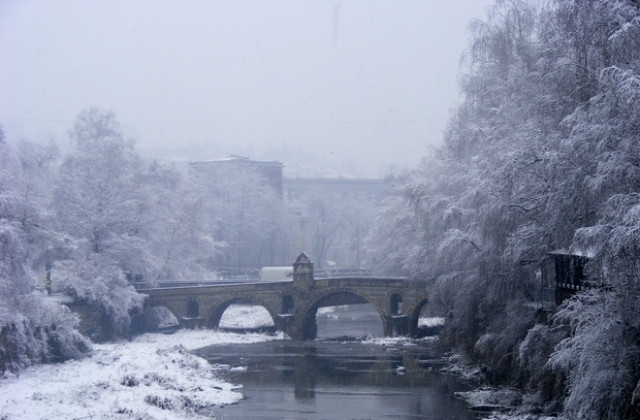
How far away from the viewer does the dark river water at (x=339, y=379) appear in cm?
2598

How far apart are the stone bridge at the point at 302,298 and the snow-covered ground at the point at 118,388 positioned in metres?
13.0

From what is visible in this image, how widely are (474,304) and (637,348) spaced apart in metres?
13.4

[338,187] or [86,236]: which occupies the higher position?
[338,187]

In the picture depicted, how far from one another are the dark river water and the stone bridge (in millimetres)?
1742

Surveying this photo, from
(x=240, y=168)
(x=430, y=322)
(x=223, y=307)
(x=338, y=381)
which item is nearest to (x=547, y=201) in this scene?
(x=338, y=381)

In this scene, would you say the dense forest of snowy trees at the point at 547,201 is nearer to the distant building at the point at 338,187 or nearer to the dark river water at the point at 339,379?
the dark river water at the point at 339,379

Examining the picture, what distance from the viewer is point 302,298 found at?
47312 mm

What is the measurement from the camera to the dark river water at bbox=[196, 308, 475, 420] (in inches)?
1023

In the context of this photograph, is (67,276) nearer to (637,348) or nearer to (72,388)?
(72,388)

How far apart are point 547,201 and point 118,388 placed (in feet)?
51.7

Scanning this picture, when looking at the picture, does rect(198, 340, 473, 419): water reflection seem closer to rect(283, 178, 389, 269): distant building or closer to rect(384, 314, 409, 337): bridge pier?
rect(384, 314, 409, 337): bridge pier

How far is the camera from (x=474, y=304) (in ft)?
95.2

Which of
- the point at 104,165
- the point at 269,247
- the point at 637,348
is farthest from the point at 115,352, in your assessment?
the point at 269,247

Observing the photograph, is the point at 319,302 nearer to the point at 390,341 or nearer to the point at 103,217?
the point at 390,341
